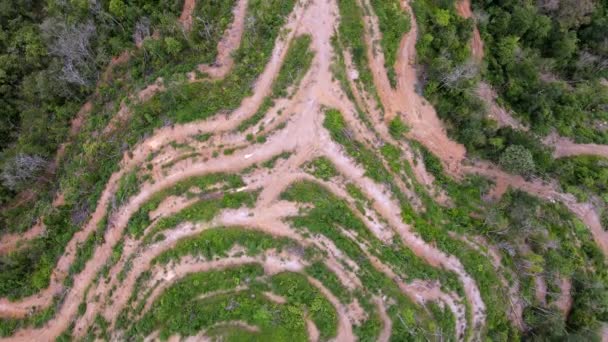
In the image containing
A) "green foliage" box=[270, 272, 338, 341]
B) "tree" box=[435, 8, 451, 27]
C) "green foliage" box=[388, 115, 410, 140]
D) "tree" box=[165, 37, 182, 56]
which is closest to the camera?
"green foliage" box=[270, 272, 338, 341]

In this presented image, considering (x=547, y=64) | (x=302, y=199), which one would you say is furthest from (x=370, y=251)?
(x=547, y=64)

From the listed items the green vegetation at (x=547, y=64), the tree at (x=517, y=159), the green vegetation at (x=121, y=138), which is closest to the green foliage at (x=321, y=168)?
the green vegetation at (x=121, y=138)

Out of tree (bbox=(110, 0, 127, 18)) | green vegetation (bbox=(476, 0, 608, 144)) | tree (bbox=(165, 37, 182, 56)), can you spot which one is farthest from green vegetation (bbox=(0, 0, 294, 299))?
green vegetation (bbox=(476, 0, 608, 144))

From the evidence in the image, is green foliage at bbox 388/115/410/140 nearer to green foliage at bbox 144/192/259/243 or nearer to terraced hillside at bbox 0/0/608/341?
terraced hillside at bbox 0/0/608/341

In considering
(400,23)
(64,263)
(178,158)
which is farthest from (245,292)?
(400,23)

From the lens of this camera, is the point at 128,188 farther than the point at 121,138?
No

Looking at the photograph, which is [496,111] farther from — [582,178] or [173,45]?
[173,45]

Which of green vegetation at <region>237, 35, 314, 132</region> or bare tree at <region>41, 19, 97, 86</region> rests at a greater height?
bare tree at <region>41, 19, 97, 86</region>

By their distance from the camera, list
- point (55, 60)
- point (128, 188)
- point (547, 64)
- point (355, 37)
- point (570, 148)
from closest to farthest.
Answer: point (128, 188), point (355, 37), point (55, 60), point (570, 148), point (547, 64)
